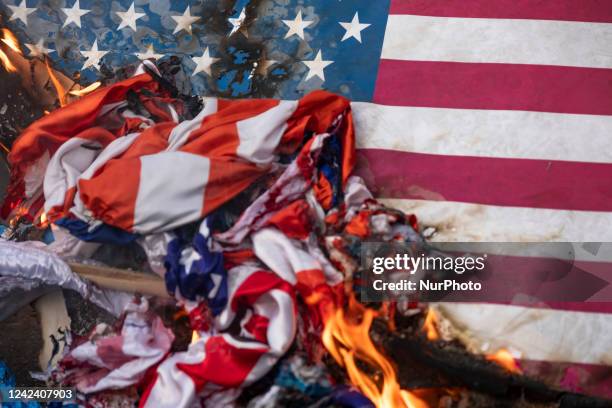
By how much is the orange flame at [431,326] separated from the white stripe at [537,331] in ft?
0.18

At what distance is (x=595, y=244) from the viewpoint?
2.63 meters

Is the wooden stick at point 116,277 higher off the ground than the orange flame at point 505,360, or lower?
higher

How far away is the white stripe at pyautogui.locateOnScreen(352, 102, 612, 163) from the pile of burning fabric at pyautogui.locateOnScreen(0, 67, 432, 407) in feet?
0.77

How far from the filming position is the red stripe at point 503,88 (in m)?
2.83

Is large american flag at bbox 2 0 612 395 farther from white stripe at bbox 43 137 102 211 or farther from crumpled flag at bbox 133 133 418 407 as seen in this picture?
white stripe at bbox 43 137 102 211

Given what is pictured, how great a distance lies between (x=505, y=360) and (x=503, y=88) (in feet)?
4.23

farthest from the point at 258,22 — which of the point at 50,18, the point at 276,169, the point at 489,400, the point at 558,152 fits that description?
the point at 489,400

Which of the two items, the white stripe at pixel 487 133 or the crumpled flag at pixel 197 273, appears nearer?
the crumpled flag at pixel 197 273

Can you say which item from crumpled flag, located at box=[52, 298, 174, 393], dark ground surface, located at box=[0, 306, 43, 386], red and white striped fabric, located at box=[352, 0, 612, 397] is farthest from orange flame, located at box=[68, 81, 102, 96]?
red and white striped fabric, located at box=[352, 0, 612, 397]

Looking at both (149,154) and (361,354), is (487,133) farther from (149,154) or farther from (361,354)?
(149,154)

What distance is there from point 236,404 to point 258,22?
197 cm

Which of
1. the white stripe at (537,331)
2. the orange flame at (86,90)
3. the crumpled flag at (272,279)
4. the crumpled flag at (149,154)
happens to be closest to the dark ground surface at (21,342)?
the crumpled flag at (149,154)

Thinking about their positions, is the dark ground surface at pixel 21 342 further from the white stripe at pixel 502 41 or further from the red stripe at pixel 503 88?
the white stripe at pixel 502 41

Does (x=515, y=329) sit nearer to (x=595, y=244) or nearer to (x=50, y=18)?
(x=595, y=244)
